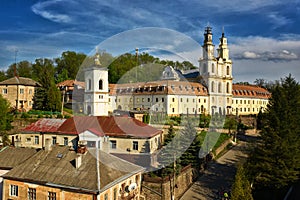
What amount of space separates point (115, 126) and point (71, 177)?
14.0 feet

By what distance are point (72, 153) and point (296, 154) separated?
41.8 ft

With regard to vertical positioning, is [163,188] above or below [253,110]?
below

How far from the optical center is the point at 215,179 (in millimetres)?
19641

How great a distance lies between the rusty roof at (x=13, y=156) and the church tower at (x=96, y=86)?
6553 millimetres

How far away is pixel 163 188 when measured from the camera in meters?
16.2

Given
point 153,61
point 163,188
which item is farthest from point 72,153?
point 153,61

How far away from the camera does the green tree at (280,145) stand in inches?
648

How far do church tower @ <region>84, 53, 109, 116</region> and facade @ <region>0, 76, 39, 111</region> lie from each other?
92.3 ft

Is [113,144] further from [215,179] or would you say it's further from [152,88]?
[152,88]

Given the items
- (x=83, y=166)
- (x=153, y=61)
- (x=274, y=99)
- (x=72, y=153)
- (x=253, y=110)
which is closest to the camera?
(x=153, y=61)

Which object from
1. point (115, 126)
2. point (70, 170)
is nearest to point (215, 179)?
point (115, 126)

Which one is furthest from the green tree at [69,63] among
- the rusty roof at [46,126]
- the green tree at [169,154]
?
the green tree at [169,154]

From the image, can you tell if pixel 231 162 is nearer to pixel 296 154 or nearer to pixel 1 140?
pixel 296 154

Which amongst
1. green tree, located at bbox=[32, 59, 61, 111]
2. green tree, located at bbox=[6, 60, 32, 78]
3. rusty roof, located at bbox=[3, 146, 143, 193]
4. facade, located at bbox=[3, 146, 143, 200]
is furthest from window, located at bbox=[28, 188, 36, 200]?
green tree, located at bbox=[6, 60, 32, 78]
